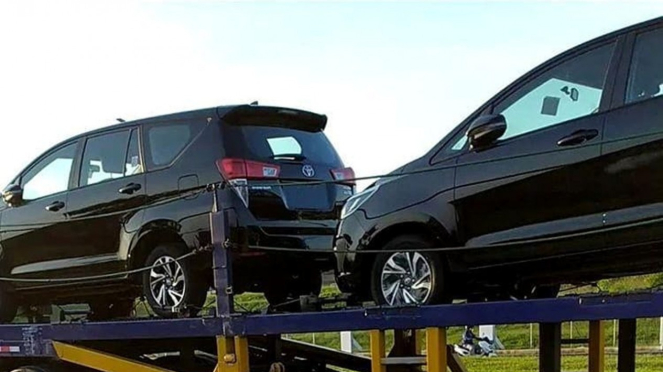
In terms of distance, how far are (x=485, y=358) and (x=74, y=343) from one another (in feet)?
28.4

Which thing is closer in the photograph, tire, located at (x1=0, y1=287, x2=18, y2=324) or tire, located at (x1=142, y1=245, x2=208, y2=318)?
tire, located at (x1=142, y1=245, x2=208, y2=318)

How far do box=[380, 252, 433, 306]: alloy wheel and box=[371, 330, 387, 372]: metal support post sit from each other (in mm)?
380

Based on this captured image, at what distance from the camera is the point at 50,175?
249 inches

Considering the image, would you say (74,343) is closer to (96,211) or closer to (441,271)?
(96,211)

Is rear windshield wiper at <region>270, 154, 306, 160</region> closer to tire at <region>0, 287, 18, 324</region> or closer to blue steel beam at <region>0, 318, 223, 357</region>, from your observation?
blue steel beam at <region>0, 318, 223, 357</region>

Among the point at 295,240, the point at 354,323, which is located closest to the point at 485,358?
the point at 295,240

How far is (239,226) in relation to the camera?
4.95m

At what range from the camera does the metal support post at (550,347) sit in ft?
15.0

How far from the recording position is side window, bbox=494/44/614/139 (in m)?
4.05

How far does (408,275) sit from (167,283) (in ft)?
5.93

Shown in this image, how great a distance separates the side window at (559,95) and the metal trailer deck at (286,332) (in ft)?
3.49

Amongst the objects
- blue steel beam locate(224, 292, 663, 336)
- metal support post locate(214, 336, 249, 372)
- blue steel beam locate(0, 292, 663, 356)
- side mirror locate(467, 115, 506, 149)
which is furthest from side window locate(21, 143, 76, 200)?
side mirror locate(467, 115, 506, 149)

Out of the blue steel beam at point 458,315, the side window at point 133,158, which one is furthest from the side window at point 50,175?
the blue steel beam at point 458,315

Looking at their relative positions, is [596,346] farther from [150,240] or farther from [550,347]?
[150,240]
